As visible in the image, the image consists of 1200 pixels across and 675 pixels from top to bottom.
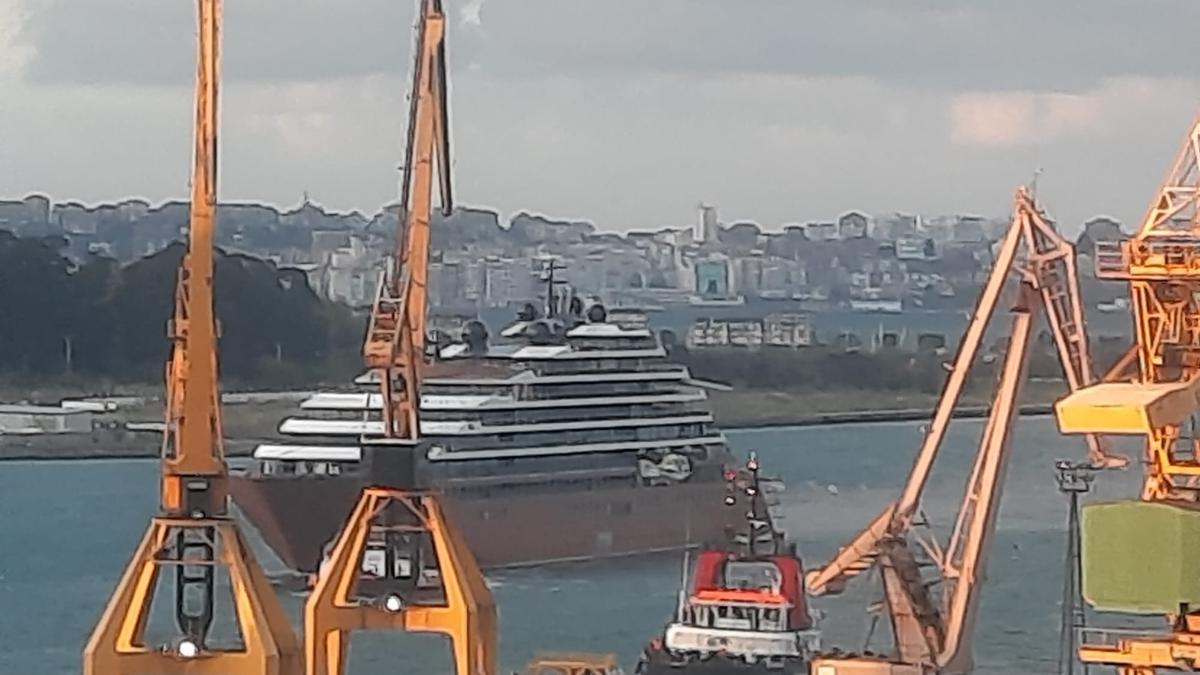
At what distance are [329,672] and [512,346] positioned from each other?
30.9 meters

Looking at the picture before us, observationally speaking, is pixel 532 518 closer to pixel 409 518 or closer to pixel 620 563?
pixel 620 563

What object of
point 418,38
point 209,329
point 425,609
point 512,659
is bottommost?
point 512,659

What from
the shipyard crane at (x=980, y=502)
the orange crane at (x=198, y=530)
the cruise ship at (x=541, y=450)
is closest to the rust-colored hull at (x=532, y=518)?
the cruise ship at (x=541, y=450)

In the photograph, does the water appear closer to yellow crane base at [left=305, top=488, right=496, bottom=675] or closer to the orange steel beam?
the orange steel beam

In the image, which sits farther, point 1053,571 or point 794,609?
point 1053,571

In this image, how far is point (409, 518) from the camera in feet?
67.6

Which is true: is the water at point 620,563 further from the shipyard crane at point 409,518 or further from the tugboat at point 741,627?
the shipyard crane at point 409,518

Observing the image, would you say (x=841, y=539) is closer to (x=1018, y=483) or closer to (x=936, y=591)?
(x=1018, y=483)

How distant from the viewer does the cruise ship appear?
153 feet

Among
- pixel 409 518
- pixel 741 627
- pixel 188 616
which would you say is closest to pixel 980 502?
pixel 741 627

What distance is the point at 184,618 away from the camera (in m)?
18.5

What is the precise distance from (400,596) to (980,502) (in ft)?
24.0

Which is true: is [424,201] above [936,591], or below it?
above

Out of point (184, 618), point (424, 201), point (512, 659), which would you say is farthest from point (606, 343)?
point (184, 618)
